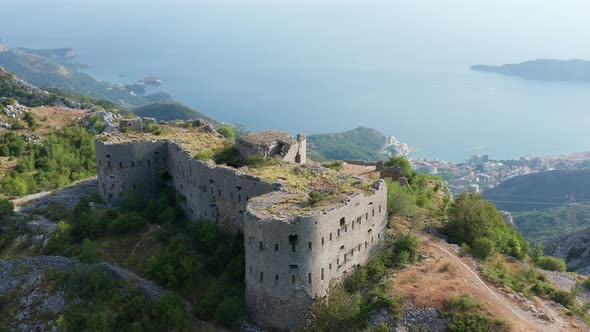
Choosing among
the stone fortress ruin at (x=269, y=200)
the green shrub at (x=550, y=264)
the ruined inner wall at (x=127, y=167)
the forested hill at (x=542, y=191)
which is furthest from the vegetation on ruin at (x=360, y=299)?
the forested hill at (x=542, y=191)

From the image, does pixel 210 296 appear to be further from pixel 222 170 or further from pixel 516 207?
pixel 516 207

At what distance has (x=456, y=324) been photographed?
25.5 metres

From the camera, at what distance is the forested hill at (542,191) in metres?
125

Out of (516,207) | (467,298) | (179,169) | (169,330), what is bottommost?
(516,207)

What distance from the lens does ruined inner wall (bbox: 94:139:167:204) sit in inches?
1490

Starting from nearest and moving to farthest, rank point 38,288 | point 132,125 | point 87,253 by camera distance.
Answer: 1. point 38,288
2. point 87,253
3. point 132,125

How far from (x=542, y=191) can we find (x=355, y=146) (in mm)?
52462

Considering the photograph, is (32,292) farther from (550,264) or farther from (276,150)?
(550,264)

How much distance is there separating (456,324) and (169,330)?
14.6 meters

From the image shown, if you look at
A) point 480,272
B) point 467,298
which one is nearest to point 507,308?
point 467,298

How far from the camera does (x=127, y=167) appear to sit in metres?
38.2

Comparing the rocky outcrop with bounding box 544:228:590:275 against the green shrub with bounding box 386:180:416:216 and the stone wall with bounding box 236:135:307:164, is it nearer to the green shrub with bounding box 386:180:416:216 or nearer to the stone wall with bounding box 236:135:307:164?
the green shrub with bounding box 386:180:416:216

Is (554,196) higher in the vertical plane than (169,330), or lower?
lower

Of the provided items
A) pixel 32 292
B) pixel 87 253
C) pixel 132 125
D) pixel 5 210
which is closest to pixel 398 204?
pixel 87 253
